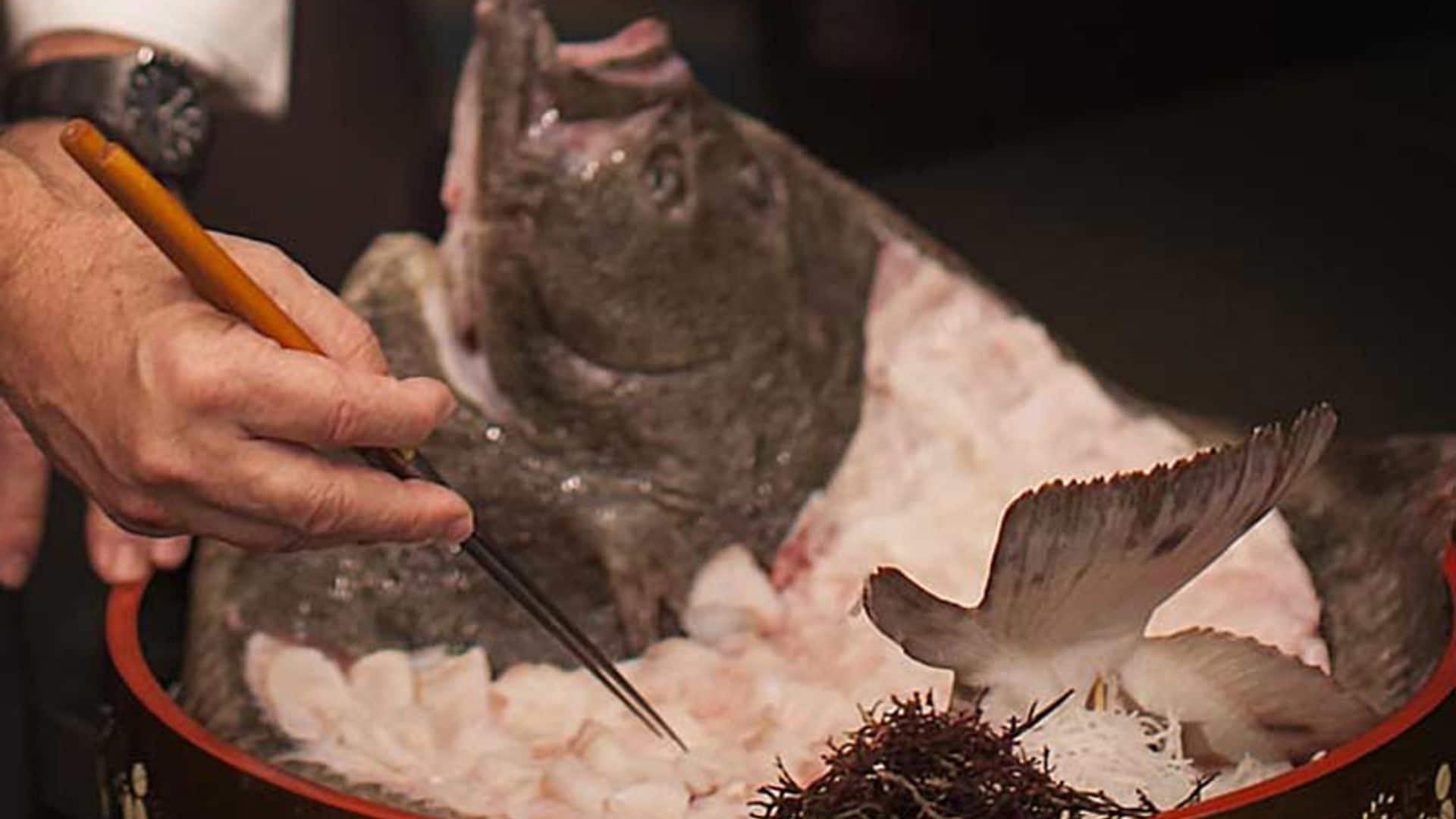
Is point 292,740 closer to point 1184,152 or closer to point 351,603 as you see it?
point 351,603

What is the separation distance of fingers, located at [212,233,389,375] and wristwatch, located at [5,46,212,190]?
0.39 meters

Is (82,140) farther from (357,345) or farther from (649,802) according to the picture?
(649,802)

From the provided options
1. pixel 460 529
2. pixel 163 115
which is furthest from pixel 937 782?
pixel 163 115

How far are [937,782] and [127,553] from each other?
1.38 feet

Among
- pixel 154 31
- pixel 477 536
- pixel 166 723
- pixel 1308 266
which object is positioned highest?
pixel 1308 266

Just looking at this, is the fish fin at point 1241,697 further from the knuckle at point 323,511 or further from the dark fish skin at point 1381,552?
the knuckle at point 323,511

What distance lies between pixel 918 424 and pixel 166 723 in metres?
0.41

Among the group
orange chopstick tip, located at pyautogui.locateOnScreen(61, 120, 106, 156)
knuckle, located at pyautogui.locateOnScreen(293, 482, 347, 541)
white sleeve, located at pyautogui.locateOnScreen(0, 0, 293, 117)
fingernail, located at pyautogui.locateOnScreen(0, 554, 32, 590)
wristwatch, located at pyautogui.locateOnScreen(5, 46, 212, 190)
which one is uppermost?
white sleeve, located at pyautogui.locateOnScreen(0, 0, 293, 117)

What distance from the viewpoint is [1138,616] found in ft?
2.63

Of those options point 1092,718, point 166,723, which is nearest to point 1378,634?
point 1092,718

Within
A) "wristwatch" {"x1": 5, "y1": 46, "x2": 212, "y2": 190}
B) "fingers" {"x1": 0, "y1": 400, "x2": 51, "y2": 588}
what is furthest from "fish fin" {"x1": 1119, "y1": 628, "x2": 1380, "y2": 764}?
"wristwatch" {"x1": 5, "y1": 46, "x2": 212, "y2": 190}

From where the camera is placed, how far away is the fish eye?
42.7 inches

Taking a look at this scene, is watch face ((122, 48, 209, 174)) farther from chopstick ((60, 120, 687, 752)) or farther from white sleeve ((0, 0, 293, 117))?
chopstick ((60, 120, 687, 752))

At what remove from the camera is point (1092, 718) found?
0.80m
